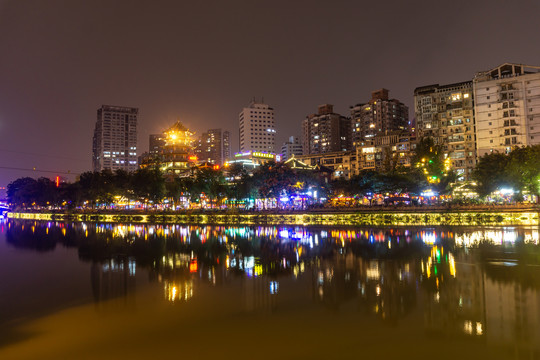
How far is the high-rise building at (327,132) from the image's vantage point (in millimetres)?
161500

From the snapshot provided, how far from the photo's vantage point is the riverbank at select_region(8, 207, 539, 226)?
45719mm

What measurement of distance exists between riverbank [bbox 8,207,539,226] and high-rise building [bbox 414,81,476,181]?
4343 centimetres

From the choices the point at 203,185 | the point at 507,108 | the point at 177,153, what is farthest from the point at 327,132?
the point at 203,185

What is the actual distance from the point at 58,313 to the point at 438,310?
45.9 ft

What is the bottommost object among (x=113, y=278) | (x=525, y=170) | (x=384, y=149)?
(x=113, y=278)

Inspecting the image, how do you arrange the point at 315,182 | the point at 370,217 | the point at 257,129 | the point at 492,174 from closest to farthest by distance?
1. the point at 370,217
2. the point at 492,174
3. the point at 315,182
4. the point at 257,129

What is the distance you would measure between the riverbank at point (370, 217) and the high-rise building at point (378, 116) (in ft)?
271

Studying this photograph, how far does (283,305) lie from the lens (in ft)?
46.3

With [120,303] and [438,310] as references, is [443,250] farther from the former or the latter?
[120,303]

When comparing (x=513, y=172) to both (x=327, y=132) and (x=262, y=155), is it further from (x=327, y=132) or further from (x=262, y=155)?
(x=327, y=132)

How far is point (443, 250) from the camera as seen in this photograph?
82.9 feet

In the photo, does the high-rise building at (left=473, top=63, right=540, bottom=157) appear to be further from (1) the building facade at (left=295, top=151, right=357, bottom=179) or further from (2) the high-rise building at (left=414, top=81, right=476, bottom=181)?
(1) the building facade at (left=295, top=151, right=357, bottom=179)

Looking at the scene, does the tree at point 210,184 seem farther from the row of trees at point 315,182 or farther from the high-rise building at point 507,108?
the high-rise building at point 507,108

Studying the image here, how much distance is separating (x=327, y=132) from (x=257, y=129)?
1473 inches
